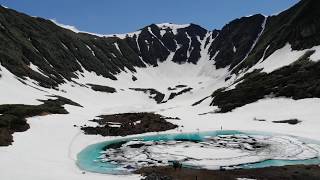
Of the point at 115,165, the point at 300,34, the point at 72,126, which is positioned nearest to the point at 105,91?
the point at 300,34

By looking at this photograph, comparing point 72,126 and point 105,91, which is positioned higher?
point 105,91

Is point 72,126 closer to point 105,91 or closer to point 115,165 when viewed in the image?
point 115,165

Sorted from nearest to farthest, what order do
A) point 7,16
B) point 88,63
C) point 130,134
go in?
1. point 130,134
2. point 7,16
3. point 88,63

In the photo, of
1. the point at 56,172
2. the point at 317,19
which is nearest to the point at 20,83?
the point at 56,172

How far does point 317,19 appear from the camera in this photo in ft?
424

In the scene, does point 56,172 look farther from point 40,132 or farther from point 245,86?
point 245,86

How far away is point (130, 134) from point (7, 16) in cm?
12155

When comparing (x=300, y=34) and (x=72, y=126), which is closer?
(x=72, y=126)

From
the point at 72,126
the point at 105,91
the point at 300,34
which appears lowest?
the point at 72,126

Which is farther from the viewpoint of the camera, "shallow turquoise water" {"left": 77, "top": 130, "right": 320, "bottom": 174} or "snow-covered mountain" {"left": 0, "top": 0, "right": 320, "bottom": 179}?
"snow-covered mountain" {"left": 0, "top": 0, "right": 320, "bottom": 179}

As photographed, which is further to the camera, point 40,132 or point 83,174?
point 40,132

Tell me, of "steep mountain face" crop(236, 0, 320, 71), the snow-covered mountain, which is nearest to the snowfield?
the snow-covered mountain

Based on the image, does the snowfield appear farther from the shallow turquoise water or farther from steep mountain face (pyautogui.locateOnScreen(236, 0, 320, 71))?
steep mountain face (pyautogui.locateOnScreen(236, 0, 320, 71))

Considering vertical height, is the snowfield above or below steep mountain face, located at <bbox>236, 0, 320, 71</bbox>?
below
